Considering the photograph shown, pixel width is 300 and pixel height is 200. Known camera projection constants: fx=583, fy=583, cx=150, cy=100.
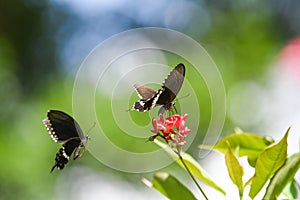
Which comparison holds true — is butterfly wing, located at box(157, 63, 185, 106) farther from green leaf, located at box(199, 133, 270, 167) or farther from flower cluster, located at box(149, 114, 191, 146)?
green leaf, located at box(199, 133, 270, 167)

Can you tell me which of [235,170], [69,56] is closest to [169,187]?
[235,170]

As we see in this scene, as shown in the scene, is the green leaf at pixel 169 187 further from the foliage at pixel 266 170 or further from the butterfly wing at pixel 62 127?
the butterfly wing at pixel 62 127

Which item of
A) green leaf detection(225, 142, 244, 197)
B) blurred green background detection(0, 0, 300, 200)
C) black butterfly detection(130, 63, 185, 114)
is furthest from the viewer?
blurred green background detection(0, 0, 300, 200)

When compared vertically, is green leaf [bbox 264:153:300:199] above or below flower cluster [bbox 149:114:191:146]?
below

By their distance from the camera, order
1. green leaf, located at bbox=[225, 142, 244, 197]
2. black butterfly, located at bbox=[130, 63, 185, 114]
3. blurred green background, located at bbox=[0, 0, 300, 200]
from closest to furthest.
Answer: black butterfly, located at bbox=[130, 63, 185, 114], green leaf, located at bbox=[225, 142, 244, 197], blurred green background, located at bbox=[0, 0, 300, 200]

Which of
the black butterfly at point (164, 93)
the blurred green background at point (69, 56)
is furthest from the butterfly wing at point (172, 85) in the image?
the blurred green background at point (69, 56)

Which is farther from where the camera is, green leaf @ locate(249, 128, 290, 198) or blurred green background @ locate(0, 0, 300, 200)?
blurred green background @ locate(0, 0, 300, 200)

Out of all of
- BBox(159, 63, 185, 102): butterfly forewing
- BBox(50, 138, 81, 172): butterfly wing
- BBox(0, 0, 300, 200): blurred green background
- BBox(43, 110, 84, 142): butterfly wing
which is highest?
BBox(159, 63, 185, 102): butterfly forewing

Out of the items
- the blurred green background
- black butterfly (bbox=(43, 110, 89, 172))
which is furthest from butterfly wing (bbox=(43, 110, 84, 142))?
the blurred green background
